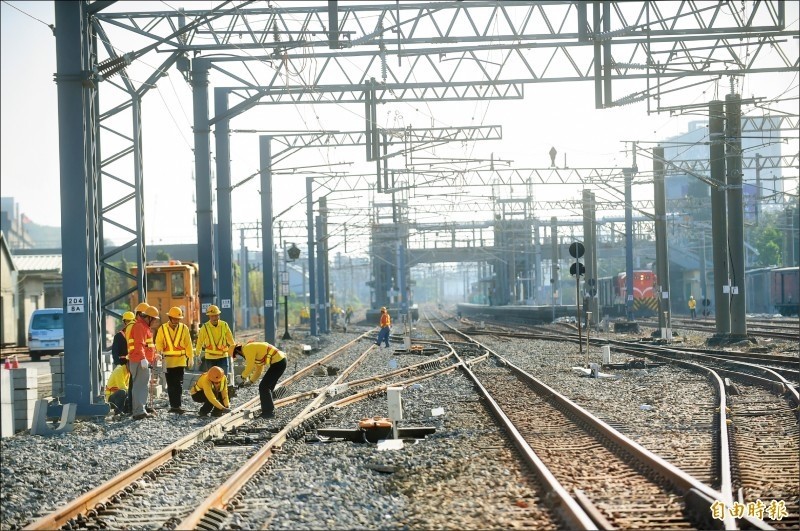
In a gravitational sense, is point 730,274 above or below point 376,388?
above

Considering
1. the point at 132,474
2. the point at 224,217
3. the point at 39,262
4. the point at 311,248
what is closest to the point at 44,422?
the point at 132,474

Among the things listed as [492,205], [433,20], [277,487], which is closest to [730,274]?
[433,20]

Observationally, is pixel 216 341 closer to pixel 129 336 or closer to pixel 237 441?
pixel 129 336

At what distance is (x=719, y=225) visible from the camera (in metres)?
32.7

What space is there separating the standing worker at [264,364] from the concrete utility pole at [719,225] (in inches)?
756

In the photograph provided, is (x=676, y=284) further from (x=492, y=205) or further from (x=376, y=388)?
(x=376, y=388)

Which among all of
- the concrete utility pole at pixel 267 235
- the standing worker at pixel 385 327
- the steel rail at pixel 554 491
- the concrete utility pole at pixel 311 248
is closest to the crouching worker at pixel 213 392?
the steel rail at pixel 554 491

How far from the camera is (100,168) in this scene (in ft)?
62.2

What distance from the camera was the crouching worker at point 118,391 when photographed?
1705 cm

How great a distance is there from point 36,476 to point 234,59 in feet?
43.1

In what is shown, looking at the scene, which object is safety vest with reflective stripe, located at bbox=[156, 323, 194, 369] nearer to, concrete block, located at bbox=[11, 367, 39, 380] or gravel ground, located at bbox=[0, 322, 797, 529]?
gravel ground, located at bbox=[0, 322, 797, 529]

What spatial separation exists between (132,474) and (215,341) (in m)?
6.49

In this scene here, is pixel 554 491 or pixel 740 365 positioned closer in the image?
pixel 554 491

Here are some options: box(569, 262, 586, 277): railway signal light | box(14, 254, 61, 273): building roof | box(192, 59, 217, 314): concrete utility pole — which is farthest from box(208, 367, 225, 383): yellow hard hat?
box(14, 254, 61, 273): building roof
